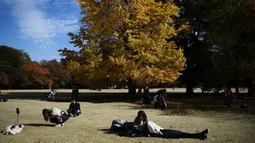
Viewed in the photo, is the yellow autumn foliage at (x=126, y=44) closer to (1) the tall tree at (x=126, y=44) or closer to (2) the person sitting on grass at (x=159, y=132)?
(1) the tall tree at (x=126, y=44)

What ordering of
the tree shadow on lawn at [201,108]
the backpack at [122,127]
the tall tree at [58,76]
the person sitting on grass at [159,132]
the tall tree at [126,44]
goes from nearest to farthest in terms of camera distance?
the person sitting on grass at [159,132] → the backpack at [122,127] → the tree shadow on lawn at [201,108] → the tall tree at [126,44] → the tall tree at [58,76]

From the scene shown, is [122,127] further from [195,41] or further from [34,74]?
[34,74]

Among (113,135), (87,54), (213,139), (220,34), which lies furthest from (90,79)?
(213,139)

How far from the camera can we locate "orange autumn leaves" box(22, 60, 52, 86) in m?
78.2

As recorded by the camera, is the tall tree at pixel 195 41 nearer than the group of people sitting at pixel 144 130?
No

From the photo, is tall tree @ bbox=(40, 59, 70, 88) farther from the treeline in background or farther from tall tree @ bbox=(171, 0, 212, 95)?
the treeline in background

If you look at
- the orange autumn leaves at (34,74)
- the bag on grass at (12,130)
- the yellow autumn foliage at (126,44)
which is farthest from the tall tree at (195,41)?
the orange autumn leaves at (34,74)

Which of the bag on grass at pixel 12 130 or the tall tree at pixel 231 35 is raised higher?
the tall tree at pixel 231 35

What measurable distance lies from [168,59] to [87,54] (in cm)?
817

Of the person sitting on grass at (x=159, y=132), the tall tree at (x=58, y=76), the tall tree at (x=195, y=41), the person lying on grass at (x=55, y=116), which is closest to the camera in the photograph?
Answer: the person sitting on grass at (x=159, y=132)

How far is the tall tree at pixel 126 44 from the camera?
25.7m

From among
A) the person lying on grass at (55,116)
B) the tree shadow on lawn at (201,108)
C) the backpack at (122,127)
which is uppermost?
the person lying on grass at (55,116)

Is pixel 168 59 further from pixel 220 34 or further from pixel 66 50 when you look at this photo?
pixel 66 50

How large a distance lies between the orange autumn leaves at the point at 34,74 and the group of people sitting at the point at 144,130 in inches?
2847
